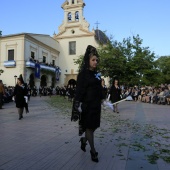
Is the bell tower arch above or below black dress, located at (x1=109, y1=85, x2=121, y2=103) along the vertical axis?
above

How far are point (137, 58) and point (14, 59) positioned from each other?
18.5 metres

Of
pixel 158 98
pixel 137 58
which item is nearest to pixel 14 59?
pixel 137 58

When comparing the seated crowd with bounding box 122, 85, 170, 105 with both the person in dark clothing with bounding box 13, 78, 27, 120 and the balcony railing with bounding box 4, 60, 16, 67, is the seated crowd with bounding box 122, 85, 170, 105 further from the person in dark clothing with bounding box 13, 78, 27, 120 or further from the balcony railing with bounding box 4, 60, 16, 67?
the balcony railing with bounding box 4, 60, 16, 67

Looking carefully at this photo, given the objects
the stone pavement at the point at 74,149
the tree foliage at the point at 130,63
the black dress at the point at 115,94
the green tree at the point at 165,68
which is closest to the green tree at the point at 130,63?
the tree foliage at the point at 130,63

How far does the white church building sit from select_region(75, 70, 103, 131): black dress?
30880 mm

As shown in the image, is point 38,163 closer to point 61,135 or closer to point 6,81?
point 61,135

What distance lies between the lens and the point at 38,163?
4.18 meters

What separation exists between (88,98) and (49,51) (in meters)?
39.4

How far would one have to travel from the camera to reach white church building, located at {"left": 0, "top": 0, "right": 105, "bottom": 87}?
118 ft

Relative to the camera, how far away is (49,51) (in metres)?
42.9

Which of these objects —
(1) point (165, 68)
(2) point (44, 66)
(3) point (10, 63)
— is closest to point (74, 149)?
(3) point (10, 63)

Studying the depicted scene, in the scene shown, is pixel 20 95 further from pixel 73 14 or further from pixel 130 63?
pixel 73 14

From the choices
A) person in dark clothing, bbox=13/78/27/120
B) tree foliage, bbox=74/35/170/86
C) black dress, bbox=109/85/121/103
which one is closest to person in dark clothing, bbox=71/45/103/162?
person in dark clothing, bbox=13/78/27/120

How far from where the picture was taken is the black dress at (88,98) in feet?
14.6
